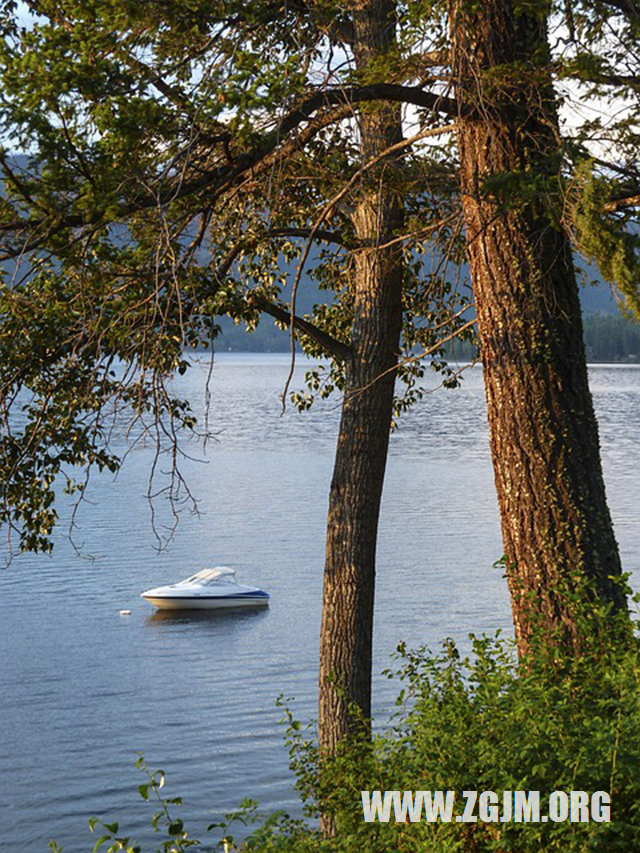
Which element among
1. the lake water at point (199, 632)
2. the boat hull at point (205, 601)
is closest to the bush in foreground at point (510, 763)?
the lake water at point (199, 632)

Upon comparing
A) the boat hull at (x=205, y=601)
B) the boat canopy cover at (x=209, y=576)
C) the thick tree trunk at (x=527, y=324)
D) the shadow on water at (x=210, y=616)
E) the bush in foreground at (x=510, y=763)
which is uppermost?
the thick tree trunk at (x=527, y=324)

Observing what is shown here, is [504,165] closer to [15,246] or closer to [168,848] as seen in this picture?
[15,246]

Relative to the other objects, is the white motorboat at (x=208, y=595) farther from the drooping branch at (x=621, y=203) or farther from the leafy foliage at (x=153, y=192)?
the drooping branch at (x=621, y=203)

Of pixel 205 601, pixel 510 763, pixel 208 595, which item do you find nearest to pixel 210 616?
pixel 205 601

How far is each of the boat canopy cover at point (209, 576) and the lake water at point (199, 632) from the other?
120 cm

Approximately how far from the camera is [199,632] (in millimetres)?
31641

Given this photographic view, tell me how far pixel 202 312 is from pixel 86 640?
21.4 meters

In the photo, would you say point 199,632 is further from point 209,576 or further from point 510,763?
point 510,763

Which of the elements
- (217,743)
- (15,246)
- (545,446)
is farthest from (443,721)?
(217,743)

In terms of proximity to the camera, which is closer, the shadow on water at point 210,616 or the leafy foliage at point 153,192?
the leafy foliage at point 153,192

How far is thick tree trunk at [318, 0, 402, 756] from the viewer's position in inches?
400

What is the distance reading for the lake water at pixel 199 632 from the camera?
833 inches

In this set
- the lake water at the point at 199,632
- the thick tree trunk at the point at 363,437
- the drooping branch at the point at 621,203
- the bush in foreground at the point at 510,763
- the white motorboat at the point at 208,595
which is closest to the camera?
the bush in foreground at the point at 510,763

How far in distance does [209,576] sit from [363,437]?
2430 cm
